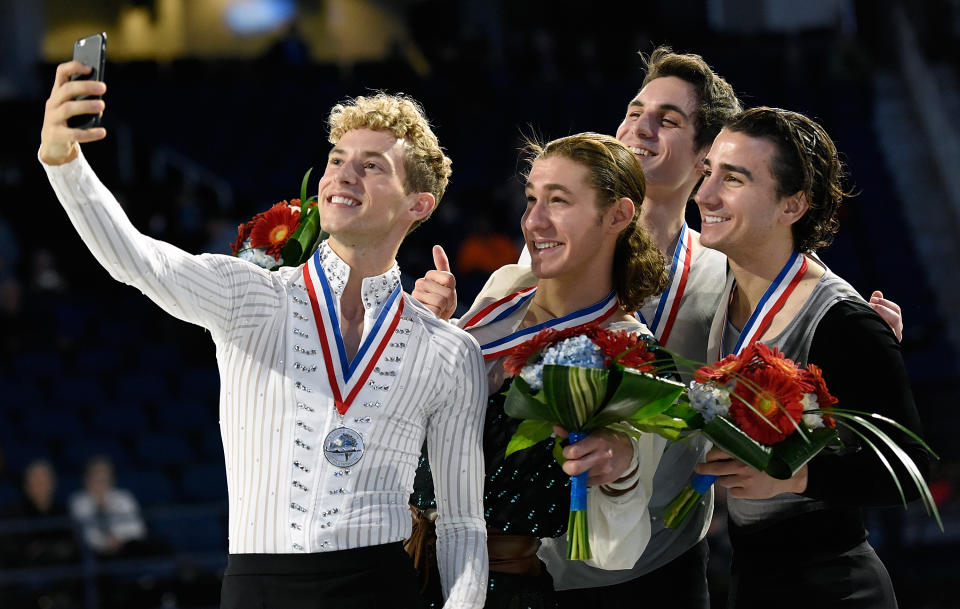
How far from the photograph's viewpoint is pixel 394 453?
2346mm

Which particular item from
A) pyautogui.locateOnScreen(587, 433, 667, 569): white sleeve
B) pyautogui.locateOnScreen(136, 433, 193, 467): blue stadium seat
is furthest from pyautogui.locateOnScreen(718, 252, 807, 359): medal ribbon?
pyautogui.locateOnScreen(136, 433, 193, 467): blue stadium seat

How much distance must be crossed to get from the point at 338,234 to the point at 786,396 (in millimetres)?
902

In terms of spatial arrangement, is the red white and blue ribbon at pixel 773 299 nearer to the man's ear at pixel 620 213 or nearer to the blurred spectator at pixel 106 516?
the man's ear at pixel 620 213

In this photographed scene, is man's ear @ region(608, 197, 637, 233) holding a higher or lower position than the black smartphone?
lower

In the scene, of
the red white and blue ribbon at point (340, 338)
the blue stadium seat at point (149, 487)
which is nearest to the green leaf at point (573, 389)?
the red white and blue ribbon at point (340, 338)

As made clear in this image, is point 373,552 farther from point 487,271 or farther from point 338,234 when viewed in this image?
point 487,271

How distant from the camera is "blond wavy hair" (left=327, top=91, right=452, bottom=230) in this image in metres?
2.52

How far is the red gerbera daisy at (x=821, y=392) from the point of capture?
2.34 metres

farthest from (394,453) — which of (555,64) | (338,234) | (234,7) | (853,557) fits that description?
(234,7)

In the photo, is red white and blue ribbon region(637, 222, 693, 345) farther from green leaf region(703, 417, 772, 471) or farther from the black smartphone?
the black smartphone

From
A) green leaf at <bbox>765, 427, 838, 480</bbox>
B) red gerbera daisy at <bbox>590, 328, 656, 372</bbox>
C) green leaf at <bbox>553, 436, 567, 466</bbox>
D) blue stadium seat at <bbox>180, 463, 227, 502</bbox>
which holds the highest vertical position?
blue stadium seat at <bbox>180, 463, 227, 502</bbox>

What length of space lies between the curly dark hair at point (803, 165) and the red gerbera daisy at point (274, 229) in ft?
3.24

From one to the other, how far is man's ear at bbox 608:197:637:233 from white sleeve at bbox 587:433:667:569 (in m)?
0.53

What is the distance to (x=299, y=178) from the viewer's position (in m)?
10.0
